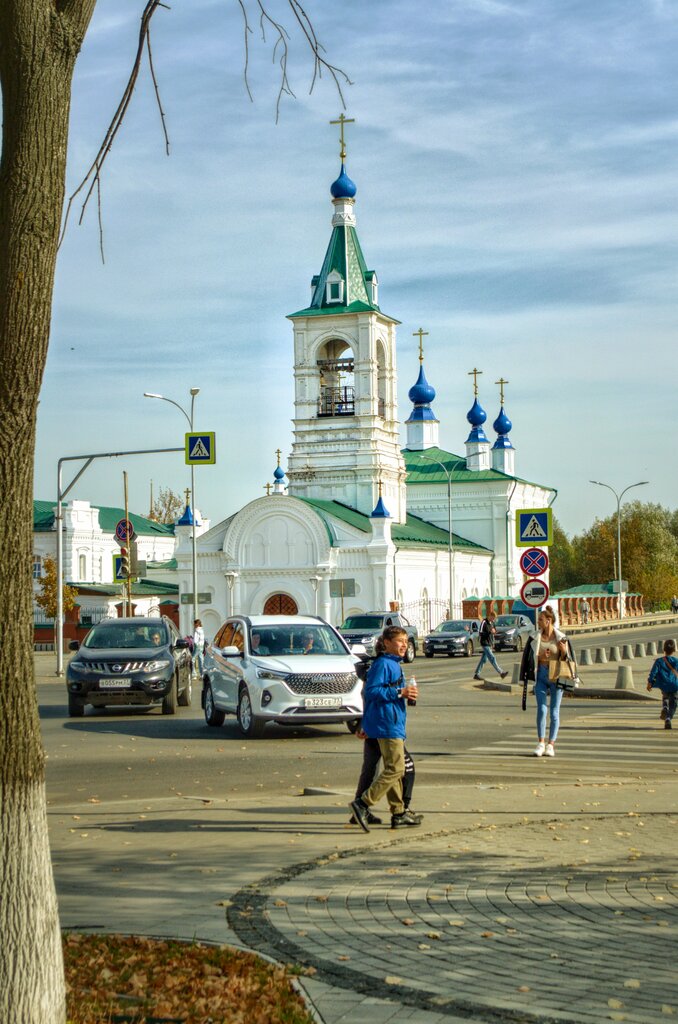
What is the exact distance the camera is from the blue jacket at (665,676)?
19.8m

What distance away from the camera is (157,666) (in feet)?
74.6

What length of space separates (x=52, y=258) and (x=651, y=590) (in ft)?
349

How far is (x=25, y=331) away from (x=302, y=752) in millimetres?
12451

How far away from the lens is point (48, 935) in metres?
4.98

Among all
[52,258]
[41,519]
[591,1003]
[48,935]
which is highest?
[41,519]

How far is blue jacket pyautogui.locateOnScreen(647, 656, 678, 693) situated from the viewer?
65.0ft

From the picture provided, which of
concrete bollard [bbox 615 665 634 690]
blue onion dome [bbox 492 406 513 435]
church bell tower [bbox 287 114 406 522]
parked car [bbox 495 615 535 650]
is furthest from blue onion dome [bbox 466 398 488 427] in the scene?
concrete bollard [bbox 615 665 634 690]

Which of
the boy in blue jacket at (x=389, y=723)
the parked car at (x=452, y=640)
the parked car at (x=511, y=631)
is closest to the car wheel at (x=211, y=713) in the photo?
the boy in blue jacket at (x=389, y=723)

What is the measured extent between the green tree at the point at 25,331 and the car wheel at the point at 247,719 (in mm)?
13698

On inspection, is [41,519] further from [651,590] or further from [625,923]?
[625,923]

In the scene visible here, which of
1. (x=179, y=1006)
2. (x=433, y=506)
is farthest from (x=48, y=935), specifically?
(x=433, y=506)

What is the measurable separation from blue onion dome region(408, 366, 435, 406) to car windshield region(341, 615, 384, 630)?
5431 cm

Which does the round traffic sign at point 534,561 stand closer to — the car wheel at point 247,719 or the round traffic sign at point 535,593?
the round traffic sign at point 535,593

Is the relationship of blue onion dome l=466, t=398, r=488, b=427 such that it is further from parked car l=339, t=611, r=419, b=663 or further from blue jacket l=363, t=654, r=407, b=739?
blue jacket l=363, t=654, r=407, b=739
